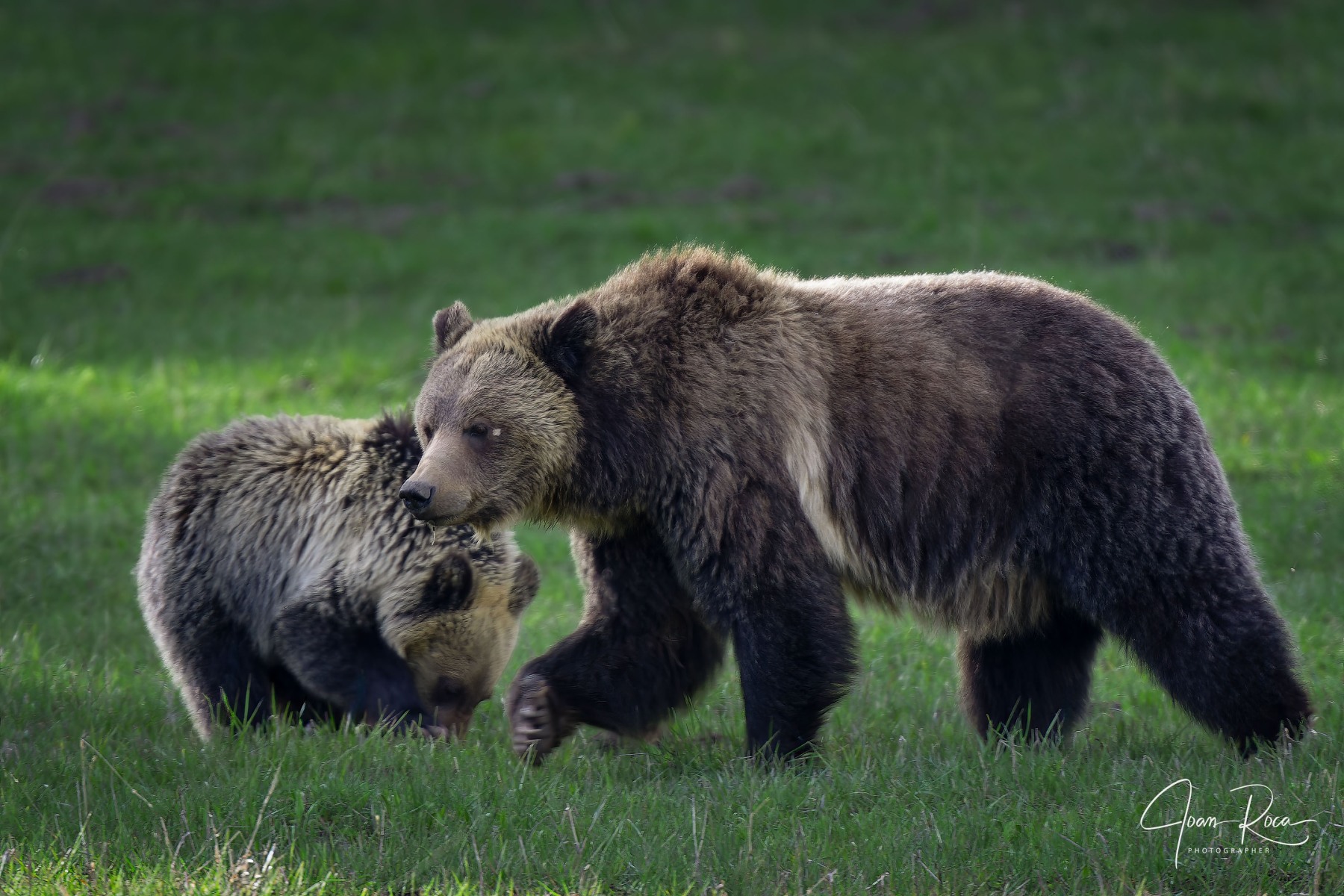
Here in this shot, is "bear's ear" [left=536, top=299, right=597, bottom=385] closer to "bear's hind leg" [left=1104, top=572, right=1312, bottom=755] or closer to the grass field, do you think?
the grass field

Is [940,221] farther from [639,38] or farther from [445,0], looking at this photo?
[445,0]

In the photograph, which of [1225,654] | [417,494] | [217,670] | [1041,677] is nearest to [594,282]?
[217,670]

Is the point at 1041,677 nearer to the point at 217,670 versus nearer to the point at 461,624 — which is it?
the point at 461,624

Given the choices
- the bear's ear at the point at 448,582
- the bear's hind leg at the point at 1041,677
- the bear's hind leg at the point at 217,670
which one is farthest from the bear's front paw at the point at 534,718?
the bear's hind leg at the point at 1041,677

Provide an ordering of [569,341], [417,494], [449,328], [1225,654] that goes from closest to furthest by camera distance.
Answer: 1. [417,494]
2. [1225,654]
3. [569,341]
4. [449,328]

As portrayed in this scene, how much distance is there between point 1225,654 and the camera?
5.17 metres

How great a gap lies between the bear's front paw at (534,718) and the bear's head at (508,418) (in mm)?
613

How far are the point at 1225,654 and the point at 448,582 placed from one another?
317 centimetres

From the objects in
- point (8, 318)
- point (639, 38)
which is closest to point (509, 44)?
point (639, 38)

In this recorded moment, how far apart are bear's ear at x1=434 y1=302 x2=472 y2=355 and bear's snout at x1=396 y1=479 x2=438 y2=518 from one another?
2.72ft

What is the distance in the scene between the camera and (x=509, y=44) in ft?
73.4

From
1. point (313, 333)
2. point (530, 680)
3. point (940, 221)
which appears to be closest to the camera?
point (530, 680)

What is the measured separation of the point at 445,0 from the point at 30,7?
6.68 metres

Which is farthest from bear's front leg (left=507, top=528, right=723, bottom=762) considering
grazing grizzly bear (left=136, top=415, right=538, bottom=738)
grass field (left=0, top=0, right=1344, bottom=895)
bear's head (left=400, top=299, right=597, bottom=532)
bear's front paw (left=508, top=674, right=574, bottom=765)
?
grazing grizzly bear (left=136, top=415, right=538, bottom=738)
